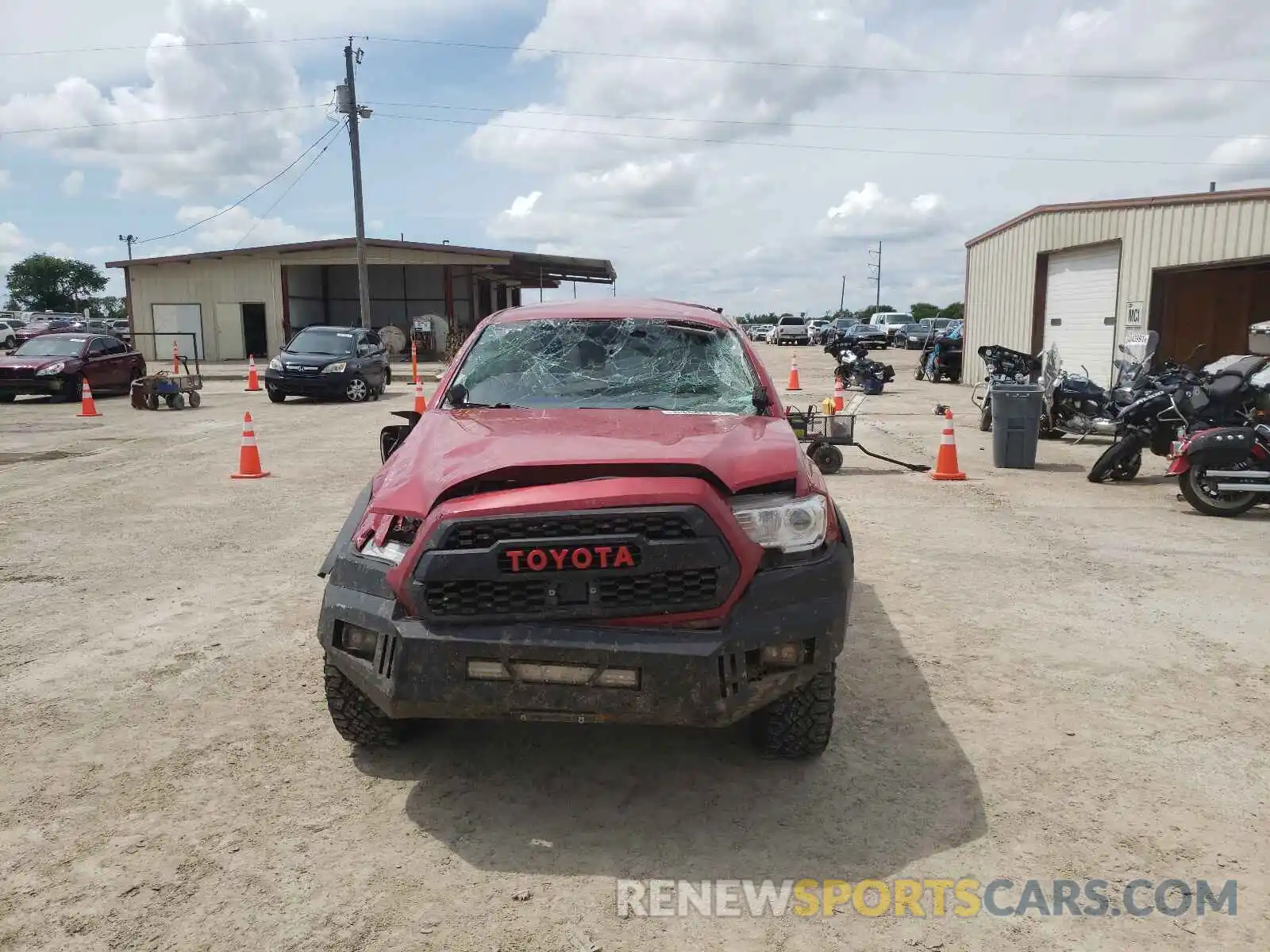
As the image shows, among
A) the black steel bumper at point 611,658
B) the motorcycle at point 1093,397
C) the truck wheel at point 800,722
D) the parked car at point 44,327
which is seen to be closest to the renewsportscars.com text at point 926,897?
the black steel bumper at point 611,658

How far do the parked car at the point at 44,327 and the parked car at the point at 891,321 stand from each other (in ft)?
129

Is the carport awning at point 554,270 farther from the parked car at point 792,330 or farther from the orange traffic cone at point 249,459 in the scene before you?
the orange traffic cone at point 249,459

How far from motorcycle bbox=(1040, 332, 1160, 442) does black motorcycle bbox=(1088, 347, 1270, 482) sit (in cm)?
63

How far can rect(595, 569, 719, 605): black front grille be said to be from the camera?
315 centimetres

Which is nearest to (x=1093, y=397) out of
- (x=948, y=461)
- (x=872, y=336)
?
(x=948, y=461)

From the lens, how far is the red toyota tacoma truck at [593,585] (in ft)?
10.2

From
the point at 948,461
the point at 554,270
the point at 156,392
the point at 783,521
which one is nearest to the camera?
the point at 783,521

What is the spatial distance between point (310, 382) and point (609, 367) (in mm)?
17162

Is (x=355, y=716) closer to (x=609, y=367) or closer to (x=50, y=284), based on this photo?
(x=609, y=367)

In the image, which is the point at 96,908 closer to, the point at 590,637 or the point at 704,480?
the point at 590,637

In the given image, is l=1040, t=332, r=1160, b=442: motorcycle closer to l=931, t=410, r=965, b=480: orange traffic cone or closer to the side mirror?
l=931, t=410, r=965, b=480: orange traffic cone

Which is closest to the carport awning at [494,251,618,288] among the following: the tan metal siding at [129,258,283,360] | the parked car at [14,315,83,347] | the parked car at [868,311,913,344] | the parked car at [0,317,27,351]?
the tan metal siding at [129,258,283,360]

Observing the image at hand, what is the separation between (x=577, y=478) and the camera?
326 centimetres

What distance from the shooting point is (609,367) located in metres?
4.71
